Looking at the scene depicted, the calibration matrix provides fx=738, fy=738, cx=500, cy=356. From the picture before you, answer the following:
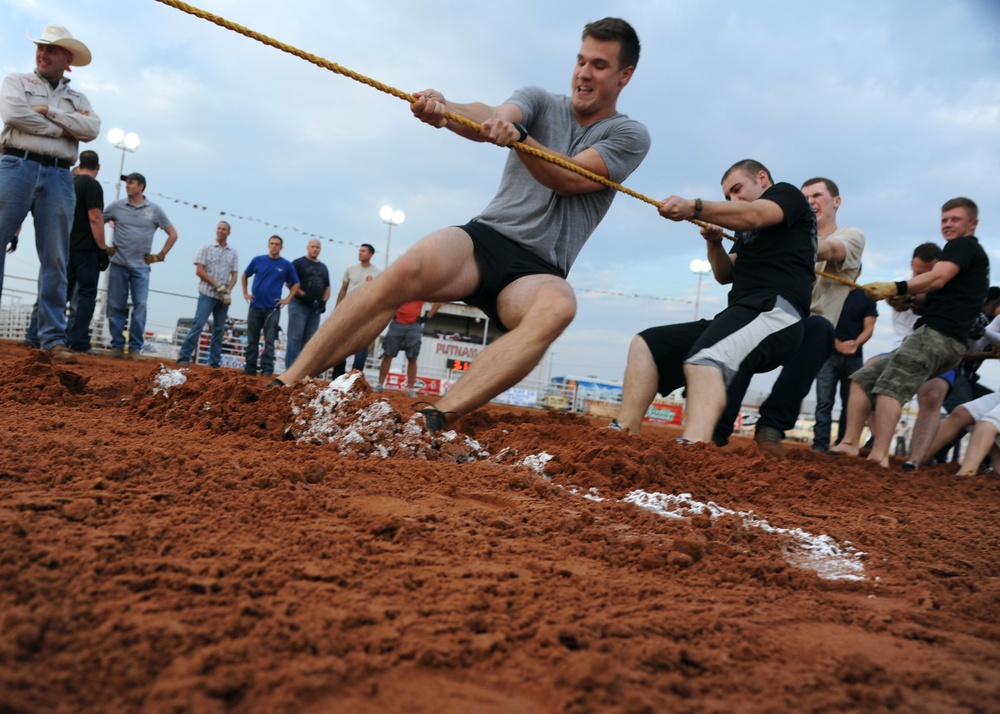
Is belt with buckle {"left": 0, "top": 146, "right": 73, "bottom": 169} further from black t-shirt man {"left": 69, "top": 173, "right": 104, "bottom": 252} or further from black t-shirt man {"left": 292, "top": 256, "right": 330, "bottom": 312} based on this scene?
black t-shirt man {"left": 292, "top": 256, "right": 330, "bottom": 312}

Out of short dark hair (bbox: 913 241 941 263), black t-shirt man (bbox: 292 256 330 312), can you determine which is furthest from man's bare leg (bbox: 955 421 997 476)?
black t-shirt man (bbox: 292 256 330 312)

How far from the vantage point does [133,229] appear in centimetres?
810

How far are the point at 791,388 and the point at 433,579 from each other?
4.04m

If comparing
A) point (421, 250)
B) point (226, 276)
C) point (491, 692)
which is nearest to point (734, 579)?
point (491, 692)

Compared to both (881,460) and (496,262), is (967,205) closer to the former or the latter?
(881,460)

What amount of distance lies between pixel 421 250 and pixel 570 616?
2300 millimetres

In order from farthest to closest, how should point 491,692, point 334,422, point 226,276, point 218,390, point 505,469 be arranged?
point 226,276, point 218,390, point 334,422, point 505,469, point 491,692

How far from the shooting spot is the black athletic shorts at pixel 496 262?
140 inches

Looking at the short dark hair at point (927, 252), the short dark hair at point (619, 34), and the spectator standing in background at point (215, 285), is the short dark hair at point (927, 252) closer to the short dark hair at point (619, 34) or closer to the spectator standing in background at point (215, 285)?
the short dark hair at point (619, 34)

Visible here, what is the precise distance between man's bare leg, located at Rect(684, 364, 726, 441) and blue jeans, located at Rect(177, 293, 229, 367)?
22.7 feet

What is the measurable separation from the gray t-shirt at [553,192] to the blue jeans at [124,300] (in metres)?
5.85

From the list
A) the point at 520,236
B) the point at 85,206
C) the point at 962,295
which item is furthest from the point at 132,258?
the point at 962,295

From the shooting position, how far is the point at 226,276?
9797 millimetres

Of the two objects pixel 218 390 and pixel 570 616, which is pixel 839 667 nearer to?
pixel 570 616
